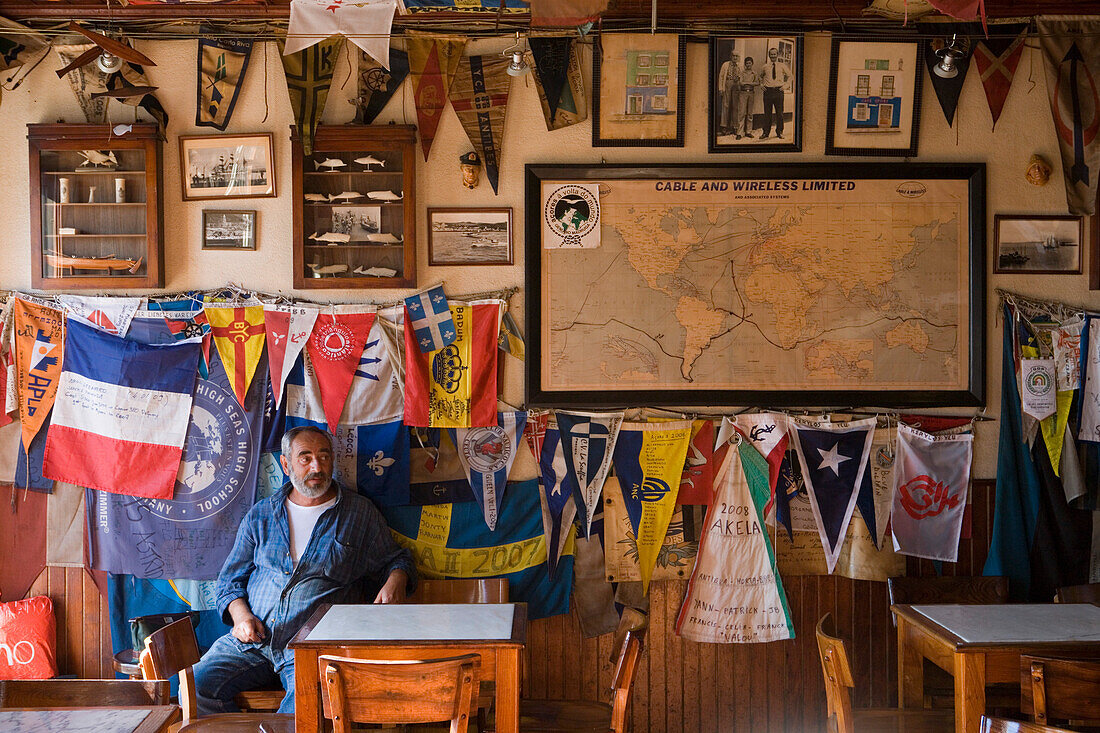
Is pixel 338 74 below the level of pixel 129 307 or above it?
above

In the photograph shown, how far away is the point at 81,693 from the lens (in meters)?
2.34

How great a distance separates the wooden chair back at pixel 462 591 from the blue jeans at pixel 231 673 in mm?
644

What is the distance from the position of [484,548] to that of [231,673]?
1199 millimetres

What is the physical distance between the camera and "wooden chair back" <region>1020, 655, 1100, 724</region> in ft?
7.50

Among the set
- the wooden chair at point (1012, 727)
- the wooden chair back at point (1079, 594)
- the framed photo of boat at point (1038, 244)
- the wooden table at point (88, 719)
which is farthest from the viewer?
the framed photo of boat at point (1038, 244)

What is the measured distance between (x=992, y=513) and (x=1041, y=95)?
2045mm

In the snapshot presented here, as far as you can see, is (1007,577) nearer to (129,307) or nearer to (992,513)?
(992,513)

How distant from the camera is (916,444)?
154 inches

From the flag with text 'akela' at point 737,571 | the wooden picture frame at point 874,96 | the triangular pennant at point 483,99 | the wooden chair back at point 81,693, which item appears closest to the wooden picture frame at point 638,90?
the triangular pennant at point 483,99

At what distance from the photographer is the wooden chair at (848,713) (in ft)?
8.55

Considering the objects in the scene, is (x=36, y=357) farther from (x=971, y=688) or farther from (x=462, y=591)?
(x=971, y=688)

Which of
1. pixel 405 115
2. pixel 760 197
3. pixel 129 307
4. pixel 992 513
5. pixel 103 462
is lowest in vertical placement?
pixel 992 513

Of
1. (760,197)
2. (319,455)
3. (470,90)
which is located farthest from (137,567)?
(760,197)

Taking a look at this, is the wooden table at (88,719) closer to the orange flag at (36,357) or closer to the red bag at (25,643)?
the red bag at (25,643)
